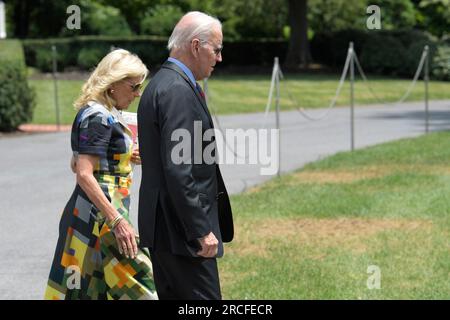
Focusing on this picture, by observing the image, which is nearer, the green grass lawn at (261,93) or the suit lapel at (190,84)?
the suit lapel at (190,84)

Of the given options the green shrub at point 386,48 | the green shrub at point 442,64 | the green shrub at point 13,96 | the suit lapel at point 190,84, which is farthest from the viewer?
the green shrub at point 386,48

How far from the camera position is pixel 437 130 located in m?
21.6

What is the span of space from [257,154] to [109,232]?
12777 mm

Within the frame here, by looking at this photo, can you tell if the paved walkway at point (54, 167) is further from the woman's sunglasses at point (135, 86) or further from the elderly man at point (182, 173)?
the elderly man at point (182, 173)

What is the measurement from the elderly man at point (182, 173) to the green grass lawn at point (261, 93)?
19.9 m

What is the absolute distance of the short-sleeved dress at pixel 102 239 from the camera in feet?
17.0

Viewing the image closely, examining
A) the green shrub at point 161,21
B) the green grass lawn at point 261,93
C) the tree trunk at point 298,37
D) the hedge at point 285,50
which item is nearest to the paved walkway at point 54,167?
the green grass lawn at point 261,93

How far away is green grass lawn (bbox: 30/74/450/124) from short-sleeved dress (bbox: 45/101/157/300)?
1911 centimetres

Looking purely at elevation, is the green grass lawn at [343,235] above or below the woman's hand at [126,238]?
below

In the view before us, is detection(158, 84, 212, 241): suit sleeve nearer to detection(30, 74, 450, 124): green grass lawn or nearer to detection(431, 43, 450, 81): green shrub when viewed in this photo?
detection(30, 74, 450, 124): green grass lawn

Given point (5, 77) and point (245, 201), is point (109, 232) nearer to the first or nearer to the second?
point (245, 201)

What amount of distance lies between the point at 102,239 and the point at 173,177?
1125 millimetres

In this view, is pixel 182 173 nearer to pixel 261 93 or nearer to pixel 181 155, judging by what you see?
pixel 181 155
